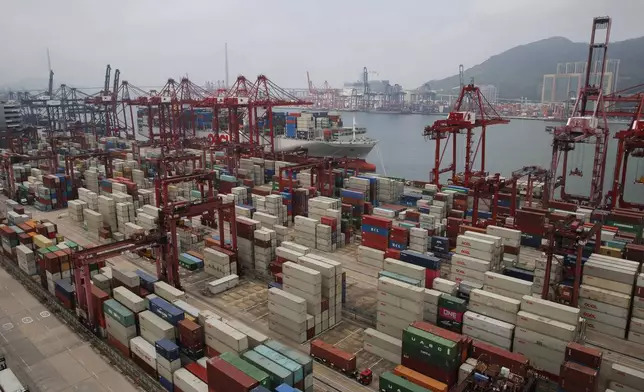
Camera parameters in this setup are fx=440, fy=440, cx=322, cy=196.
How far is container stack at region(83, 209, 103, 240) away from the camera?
134ft

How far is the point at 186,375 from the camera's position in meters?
18.6

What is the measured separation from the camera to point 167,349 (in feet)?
62.1

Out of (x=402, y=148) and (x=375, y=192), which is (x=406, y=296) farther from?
(x=402, y=148)

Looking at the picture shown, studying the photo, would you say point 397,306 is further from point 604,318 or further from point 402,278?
point 604,318

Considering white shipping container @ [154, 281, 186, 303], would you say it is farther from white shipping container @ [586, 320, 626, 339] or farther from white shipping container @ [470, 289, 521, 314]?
white shipping container @ [586, 320, 626, 339]

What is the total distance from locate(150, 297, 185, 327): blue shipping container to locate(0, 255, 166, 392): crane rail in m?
2.58

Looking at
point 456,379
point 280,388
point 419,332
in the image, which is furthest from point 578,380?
point 280,388

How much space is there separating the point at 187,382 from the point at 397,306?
10.3 metres

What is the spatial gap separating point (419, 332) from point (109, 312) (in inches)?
612

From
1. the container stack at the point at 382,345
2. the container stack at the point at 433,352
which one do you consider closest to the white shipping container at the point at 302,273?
the container stack at the point at 382,345

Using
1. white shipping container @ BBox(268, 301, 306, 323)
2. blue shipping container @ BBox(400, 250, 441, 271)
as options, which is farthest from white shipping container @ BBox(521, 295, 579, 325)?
white shipping container @ BBox(268, 301, 306, 323)

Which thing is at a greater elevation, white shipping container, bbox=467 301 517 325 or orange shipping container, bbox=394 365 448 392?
white shipping container, bbox=467 301 517 325

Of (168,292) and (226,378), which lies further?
(168,292)

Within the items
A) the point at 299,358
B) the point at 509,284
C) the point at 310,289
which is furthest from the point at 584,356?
the point at 310,289
